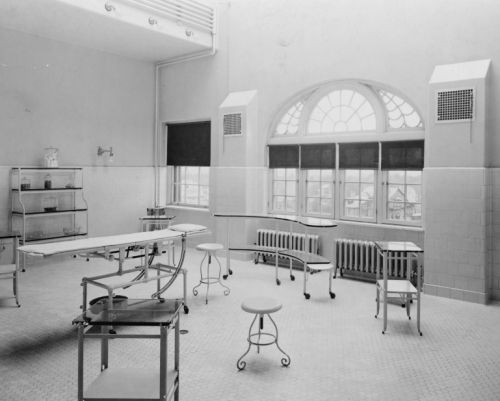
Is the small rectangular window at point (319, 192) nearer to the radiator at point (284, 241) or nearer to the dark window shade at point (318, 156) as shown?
the dark window shade at point (318, 156)

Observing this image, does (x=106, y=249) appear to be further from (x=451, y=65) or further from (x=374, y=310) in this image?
(x=451, y=65)

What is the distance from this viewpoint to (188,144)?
928 cm

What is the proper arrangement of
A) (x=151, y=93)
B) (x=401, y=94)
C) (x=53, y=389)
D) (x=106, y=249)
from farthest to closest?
1. (x=151, y=93)
2. (x=401, y=94)
3. (x=106, y=249)
4. (x=53, y=389)

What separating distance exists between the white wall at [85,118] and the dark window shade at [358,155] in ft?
13.6

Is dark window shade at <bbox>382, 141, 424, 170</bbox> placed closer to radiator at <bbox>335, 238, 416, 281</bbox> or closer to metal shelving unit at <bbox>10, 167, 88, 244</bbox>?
radiator at <bbox>335, 238, 416, 281</bbox>

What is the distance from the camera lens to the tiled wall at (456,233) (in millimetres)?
5734

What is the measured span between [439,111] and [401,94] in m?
0.86

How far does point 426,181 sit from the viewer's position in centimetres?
611

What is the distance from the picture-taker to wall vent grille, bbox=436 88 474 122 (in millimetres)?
5707

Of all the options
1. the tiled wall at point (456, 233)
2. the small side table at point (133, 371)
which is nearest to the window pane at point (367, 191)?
the tiled wall at point (456, 233)

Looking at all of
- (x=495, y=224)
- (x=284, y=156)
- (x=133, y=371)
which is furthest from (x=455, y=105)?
(x=133, y=371)

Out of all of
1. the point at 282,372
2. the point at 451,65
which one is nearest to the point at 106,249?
the point at 282,372

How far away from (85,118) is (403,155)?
547 centimetres

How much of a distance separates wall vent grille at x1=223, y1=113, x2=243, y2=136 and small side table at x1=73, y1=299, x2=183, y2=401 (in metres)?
5.43
